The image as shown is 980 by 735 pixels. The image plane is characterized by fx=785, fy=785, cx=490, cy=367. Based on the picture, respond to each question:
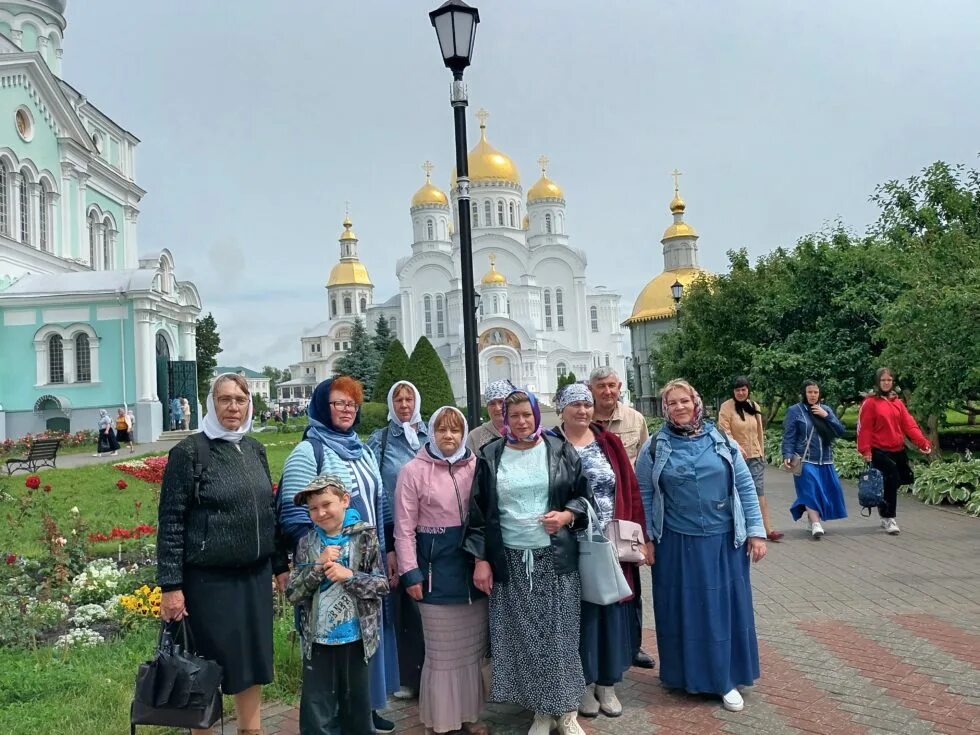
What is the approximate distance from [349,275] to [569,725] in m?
78.1

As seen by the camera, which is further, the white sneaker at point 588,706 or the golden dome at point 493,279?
the golden dome at point 493,279

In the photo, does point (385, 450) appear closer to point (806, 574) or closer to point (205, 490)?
point (205, 490)

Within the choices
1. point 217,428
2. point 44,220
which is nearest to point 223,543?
point 217,428

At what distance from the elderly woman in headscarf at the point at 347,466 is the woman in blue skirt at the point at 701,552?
1447mm

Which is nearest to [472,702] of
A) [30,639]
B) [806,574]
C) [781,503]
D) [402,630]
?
[402,630]

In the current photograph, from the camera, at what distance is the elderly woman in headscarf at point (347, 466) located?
3.71 meters

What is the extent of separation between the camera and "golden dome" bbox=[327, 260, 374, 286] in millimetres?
79625

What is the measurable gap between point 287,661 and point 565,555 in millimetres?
1917

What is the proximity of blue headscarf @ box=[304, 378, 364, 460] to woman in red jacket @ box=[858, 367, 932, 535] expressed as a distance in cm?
645

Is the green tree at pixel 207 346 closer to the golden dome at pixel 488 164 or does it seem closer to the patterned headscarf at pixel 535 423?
the golden dome at pixel 488 164

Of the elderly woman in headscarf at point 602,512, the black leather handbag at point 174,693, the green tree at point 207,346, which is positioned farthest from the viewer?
the green tree at point 207,346

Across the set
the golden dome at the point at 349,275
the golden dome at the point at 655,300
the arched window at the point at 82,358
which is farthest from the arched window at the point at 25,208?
the golden dome at the point at 349,275

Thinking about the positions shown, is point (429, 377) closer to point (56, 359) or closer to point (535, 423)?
point (56, 359)

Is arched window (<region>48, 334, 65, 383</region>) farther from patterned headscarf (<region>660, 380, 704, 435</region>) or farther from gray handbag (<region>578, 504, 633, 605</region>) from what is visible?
gray handbag (<region>578, 504, 633, 605</region>)
